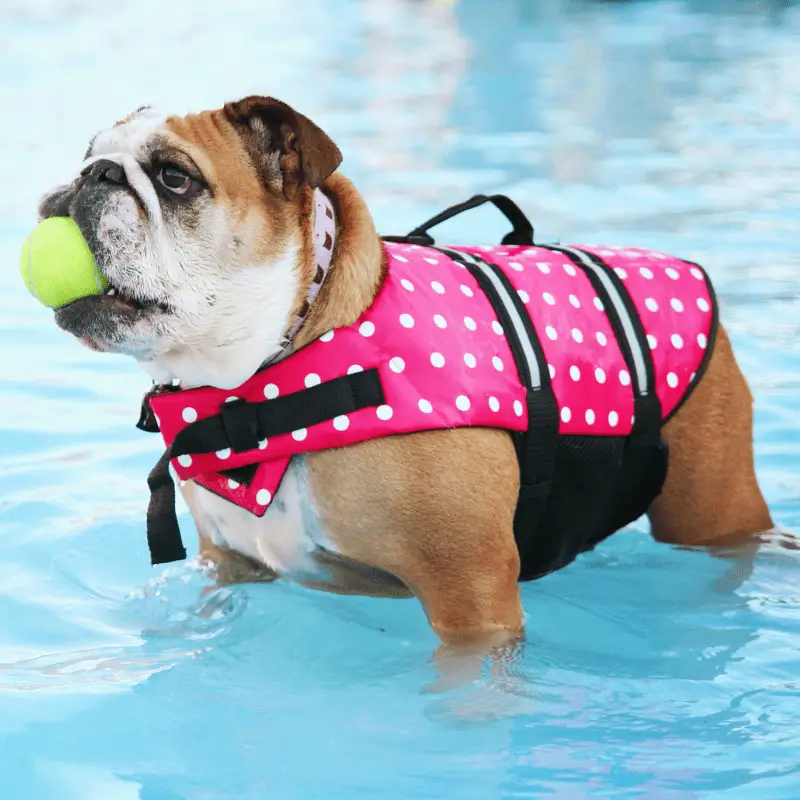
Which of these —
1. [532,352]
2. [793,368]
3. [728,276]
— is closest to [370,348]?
[532,352]

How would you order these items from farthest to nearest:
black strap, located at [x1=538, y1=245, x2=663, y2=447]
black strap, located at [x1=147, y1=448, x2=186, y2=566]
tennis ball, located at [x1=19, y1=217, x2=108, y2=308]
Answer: black strap, located at [x1=538, y1=245, x2=663, y2=447] → black strap, located at [x1=147, y1=448, x2=186, y2=566] → tennis ball, located at [x1=19, y1=217, x2=108, y2=308]

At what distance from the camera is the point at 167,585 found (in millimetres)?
3758

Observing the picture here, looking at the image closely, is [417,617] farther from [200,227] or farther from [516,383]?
[200,227]

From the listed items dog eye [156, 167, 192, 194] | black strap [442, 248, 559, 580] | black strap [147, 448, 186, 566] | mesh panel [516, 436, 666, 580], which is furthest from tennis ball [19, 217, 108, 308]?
mesh panel [516, 436, 666, 580]

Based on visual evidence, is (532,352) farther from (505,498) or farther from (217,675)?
(217,675)

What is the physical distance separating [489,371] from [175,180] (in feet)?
2.62

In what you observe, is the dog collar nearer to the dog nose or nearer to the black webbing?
the black webbing

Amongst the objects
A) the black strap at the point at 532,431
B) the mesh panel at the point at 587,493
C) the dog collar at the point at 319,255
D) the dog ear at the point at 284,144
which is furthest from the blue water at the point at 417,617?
the dog collar at the point at 319,255

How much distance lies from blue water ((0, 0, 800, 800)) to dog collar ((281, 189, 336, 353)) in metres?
0.60

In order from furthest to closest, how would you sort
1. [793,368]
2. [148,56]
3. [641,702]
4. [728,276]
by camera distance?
[148,56] → [728,276] → [793,368] → [641,702]

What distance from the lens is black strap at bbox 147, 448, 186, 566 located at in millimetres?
3082

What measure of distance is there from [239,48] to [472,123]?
4759mm

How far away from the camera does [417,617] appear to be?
3.53m

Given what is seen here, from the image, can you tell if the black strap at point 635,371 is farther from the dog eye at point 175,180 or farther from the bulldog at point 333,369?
the dog eye at point 175,180
